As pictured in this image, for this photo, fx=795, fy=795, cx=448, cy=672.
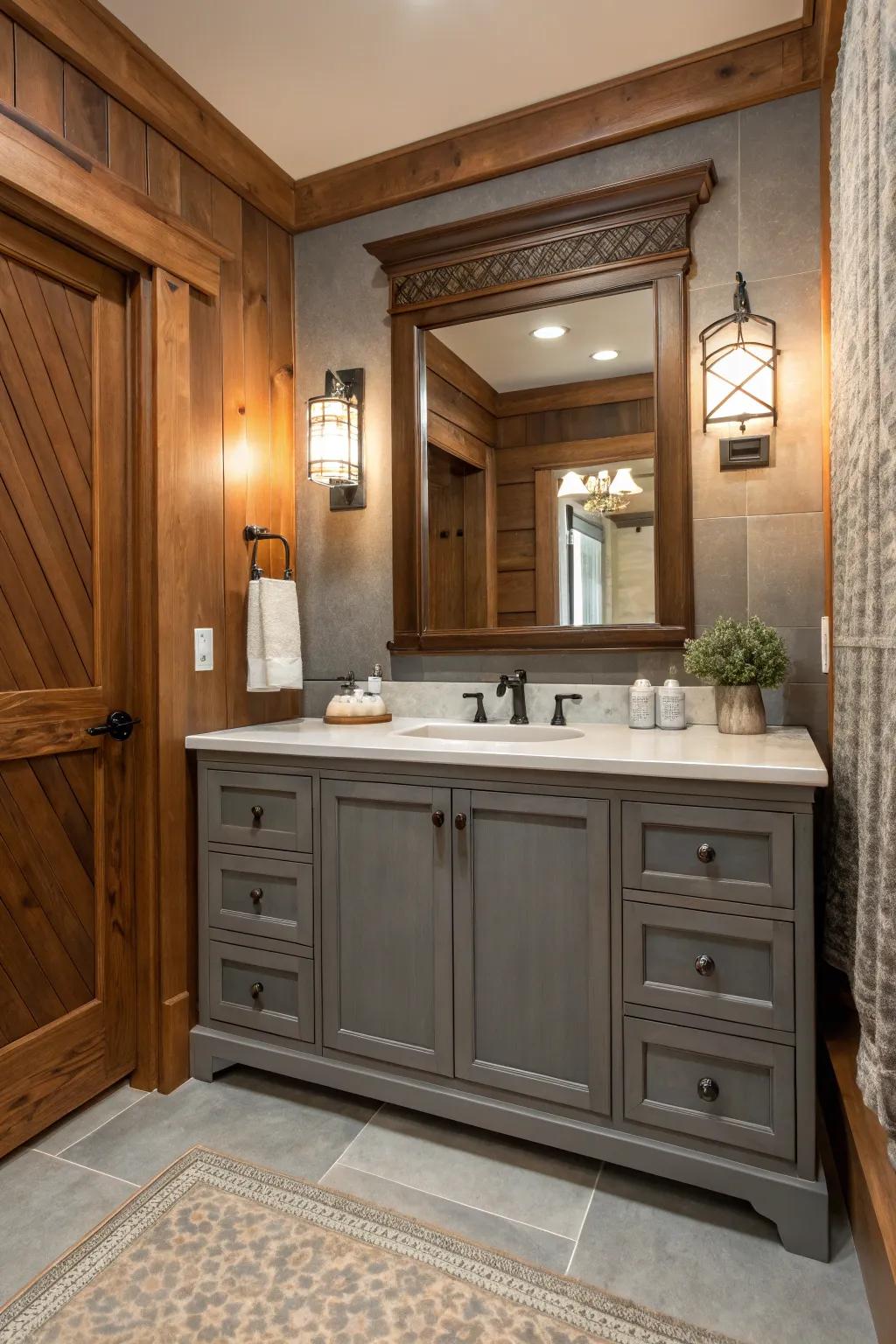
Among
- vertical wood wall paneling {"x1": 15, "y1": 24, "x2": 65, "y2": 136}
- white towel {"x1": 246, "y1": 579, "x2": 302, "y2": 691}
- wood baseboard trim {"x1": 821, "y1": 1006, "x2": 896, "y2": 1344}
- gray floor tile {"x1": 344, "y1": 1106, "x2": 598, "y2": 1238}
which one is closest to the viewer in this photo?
wood baseboard trim {"x1": 821, "y1": 1006, "x2": 896, "y2": 1344}

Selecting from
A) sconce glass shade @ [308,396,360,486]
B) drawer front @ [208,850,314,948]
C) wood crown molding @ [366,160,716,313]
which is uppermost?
wood crown molding @ [366,160,716,313]

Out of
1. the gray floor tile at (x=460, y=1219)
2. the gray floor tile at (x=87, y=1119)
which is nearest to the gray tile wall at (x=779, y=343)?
the gray floor tile at (x=460, y=1219)

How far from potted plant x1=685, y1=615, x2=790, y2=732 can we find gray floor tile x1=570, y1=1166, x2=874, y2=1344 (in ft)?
3.36

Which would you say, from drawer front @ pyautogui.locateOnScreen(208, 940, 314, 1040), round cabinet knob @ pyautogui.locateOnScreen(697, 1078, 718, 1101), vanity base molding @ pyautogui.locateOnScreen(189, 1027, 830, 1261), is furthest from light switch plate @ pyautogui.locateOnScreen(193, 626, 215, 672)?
round cabinet knob @ pyautogui.locateOnScreen(697, 1078, 718, 1101)

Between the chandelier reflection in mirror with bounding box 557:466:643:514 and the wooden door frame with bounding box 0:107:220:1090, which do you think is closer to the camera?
the wooden door frame with bounding box 0:107:220:1090

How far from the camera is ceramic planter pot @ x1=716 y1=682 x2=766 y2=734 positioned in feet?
6.31

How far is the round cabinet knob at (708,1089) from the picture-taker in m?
1.54

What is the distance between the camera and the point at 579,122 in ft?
7.34

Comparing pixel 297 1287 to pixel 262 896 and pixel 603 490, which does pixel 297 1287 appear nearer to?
pixel 262 896

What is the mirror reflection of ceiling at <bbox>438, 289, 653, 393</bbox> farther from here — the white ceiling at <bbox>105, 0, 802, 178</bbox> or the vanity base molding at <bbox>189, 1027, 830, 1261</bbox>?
the vanity base molding at <bbox>189, 1027, 830, 1261</bbox>

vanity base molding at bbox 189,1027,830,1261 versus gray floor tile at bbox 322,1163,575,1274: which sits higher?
vanity base molding at bbox 189,1027,830,1261

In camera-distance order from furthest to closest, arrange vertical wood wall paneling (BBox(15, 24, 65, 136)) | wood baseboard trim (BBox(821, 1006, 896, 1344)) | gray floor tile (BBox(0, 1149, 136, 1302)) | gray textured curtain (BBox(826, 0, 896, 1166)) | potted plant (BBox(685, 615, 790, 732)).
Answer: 1. potted plant (BBox(685, 615, 790, 732))
2. vertical wood wall paneling (BBox(15, 24, 65, 136))
3. gray floor tile (BBox(0, 1149, 136, 1302))
4. wood baseboard trim (BBox(821, 1006, 896, 1344))
5. gray textured curtain (BBox(826, 0, 896, 1166))

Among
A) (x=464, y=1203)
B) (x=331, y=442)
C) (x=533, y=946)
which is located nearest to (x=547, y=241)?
(x=331, y=442)

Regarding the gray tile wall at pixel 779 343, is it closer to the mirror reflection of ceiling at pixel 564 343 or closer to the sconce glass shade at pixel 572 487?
the mirror reflection of ceiling at pixel 564 343
